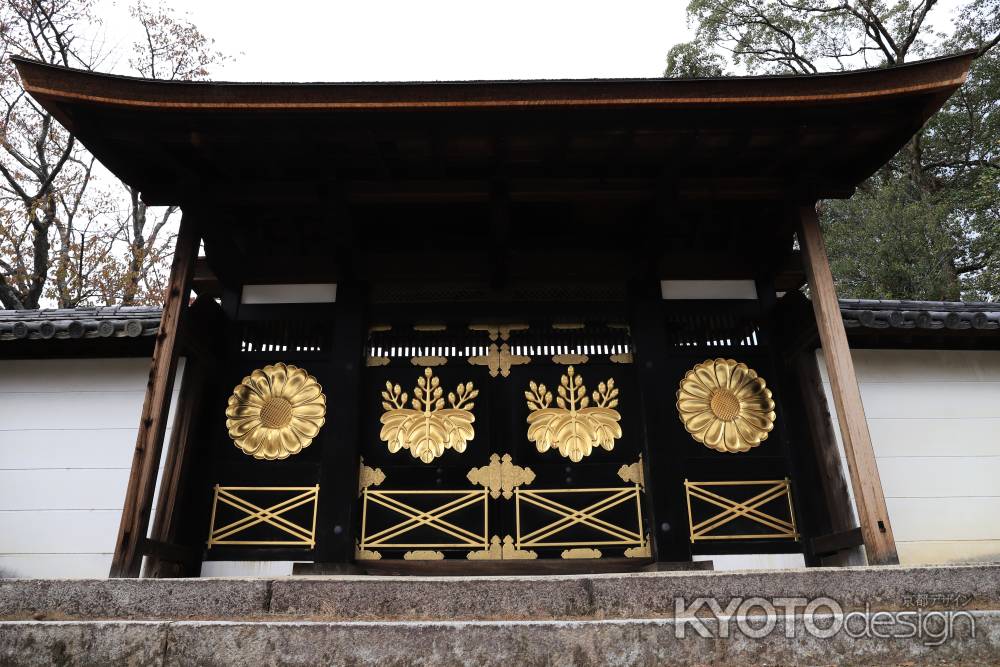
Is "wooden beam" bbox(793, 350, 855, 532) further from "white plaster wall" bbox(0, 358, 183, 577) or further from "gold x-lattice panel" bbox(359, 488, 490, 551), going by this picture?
"white plaster wall" bbox(0, 358, 183, 577)

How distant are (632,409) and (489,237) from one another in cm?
233

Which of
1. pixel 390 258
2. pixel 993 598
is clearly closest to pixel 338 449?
pixel 390 258

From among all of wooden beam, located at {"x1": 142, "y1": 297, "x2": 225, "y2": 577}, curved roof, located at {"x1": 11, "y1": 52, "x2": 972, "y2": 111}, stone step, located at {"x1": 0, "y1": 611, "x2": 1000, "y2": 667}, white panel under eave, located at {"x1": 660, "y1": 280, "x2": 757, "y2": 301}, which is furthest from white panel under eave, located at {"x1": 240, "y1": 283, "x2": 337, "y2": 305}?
stone step, located at {"x1": 0, "y1": 611, "x2": 1000, "y2": 667}

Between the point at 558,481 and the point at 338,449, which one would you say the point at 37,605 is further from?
the point at 558,481

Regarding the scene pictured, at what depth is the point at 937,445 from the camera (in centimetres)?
679

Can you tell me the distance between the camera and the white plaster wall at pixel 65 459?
6.48 m

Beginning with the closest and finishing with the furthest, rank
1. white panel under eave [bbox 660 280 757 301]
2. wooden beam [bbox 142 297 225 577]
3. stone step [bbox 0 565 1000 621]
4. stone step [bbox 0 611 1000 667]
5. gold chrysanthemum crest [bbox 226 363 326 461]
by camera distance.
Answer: stone step [bbox 0 611 1000 667] → stone step [bbox 0 565 1000 621] → wooden beam [bbox 142 297 225 577] → gold chrysanthemum crest [bbox 226 363 326 461] → white panel under eave [bbox 660 280 757 301]

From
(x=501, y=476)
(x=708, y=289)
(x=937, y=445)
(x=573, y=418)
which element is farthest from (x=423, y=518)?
(x=937, y=445)

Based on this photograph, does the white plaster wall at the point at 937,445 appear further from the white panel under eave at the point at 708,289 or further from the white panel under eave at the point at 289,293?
the white panel under eave at the point at 289,293

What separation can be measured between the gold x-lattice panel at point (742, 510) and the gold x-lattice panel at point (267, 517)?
142 inches

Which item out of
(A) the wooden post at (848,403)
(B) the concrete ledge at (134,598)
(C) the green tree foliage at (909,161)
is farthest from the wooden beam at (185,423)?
(C) the green tree foliage at (909,161)

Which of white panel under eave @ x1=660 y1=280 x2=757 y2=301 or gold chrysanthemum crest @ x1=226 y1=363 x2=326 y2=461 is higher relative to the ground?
white panel under eave @ x1=660 y1=280 x2=757 y2=301

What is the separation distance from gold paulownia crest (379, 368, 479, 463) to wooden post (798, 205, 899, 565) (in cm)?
333

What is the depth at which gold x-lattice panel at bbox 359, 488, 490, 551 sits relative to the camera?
6.44 m
